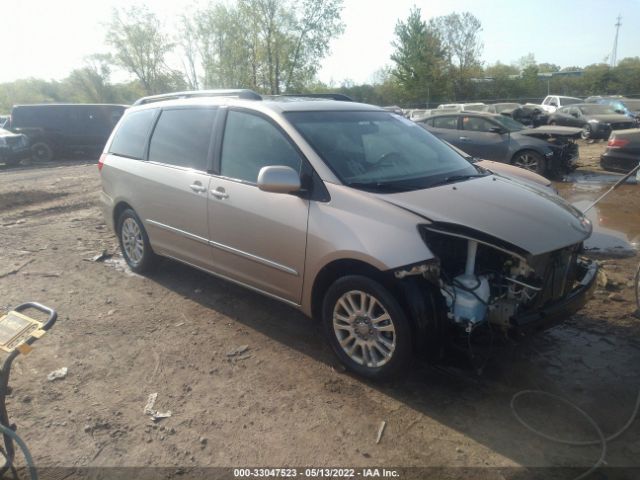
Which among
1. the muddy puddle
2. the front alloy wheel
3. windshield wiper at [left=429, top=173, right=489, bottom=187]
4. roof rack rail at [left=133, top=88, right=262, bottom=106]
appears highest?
roof rack rail at [left=133, top=88, right=262, bottom=106]

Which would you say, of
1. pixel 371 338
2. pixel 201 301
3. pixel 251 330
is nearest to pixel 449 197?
pixel 371 338

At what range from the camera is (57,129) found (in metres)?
17.8

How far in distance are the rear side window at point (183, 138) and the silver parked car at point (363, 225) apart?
0.02 m

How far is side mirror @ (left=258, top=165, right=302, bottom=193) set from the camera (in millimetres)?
3150

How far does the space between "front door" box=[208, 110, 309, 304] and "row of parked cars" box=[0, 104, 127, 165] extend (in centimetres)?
1632

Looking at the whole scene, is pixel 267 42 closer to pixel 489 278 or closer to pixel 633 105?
pixel 633 105

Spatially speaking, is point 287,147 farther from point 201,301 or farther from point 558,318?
point 558,318

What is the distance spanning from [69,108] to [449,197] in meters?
18.6

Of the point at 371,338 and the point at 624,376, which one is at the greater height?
the point at 371,338

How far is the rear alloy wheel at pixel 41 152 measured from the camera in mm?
17516

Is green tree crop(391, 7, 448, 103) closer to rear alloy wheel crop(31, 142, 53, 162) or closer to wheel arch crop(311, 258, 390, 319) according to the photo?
rear alloy wheel crop(31, 142, 53, 162)

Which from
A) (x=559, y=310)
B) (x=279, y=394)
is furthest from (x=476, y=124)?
(x=279, y=394)

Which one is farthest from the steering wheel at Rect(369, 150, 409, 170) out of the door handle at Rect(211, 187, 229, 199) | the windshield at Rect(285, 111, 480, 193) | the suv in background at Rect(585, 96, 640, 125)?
the suv in background at Rect(585, 96, 640, 125)

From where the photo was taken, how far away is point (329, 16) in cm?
3359
